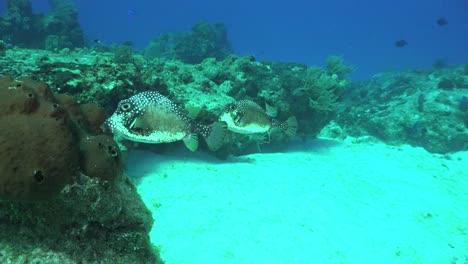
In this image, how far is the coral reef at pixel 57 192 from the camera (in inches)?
102

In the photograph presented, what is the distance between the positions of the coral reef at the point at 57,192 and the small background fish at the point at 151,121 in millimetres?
1434

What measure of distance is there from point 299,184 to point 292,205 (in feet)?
3.64

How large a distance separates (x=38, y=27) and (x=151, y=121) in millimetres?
20166

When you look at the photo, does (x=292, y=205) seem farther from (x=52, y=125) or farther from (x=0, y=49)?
(x=0, y=49)

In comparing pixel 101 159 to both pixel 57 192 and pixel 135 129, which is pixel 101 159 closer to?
pixel 57 192

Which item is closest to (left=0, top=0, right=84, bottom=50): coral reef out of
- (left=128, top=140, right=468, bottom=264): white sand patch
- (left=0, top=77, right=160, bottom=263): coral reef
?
(left=128, top=140, right=468, bottom=264): white sand patch

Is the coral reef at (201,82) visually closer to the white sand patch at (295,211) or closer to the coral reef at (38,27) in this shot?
the white sand patch at (295,211)

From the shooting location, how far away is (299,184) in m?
7.39

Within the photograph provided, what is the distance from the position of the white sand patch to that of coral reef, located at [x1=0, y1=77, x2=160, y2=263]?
5.35ft

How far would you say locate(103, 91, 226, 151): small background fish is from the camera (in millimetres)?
4629

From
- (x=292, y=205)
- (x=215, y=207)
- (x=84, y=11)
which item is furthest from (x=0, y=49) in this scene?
(x=84, y=11)

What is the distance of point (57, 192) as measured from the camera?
8.86 feet

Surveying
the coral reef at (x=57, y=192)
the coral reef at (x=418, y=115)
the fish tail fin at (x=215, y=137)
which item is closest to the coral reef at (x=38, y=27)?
the coral reef at (x=418, y=115)

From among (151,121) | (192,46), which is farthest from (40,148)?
(192,46)
